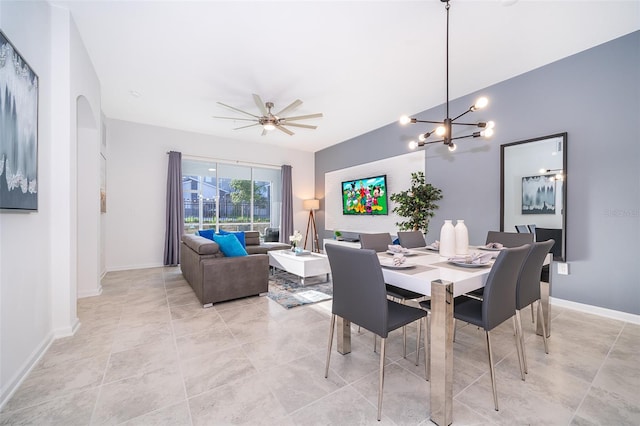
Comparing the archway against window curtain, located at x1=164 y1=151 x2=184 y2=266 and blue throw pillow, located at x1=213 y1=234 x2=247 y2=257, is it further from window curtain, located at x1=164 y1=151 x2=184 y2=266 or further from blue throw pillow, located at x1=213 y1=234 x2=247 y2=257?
window curtain, located at x1=164 y1=151 x2=184 y2=266

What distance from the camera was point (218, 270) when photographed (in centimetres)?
309

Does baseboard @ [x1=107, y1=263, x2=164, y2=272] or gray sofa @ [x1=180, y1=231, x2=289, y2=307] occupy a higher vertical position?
gray sofa @ [x1=180, y1=231, x2=289, y2=307]

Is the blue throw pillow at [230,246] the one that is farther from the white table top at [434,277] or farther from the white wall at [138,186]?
the white wall at [138,186]

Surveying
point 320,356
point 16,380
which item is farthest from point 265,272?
point 16,380

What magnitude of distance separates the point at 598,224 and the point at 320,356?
10.7ft

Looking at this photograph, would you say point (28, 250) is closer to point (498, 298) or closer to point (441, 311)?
point (441, 311)

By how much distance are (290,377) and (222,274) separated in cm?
171

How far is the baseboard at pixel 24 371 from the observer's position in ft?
4.96

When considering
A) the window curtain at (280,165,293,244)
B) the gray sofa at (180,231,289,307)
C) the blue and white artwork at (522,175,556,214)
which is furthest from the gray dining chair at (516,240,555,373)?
the window curtain at (280,165,293,244)

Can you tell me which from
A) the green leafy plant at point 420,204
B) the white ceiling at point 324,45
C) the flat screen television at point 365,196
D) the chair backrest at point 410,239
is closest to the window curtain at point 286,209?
the flat screen television at point 365,196

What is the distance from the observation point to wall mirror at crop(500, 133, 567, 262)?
10.1 feet

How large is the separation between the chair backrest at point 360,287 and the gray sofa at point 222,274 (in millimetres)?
1845

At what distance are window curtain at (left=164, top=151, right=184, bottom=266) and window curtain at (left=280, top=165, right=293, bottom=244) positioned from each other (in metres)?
2.37

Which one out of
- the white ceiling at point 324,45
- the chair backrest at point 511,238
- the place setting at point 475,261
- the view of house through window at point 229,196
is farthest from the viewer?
the view of house through window at point 229,196
